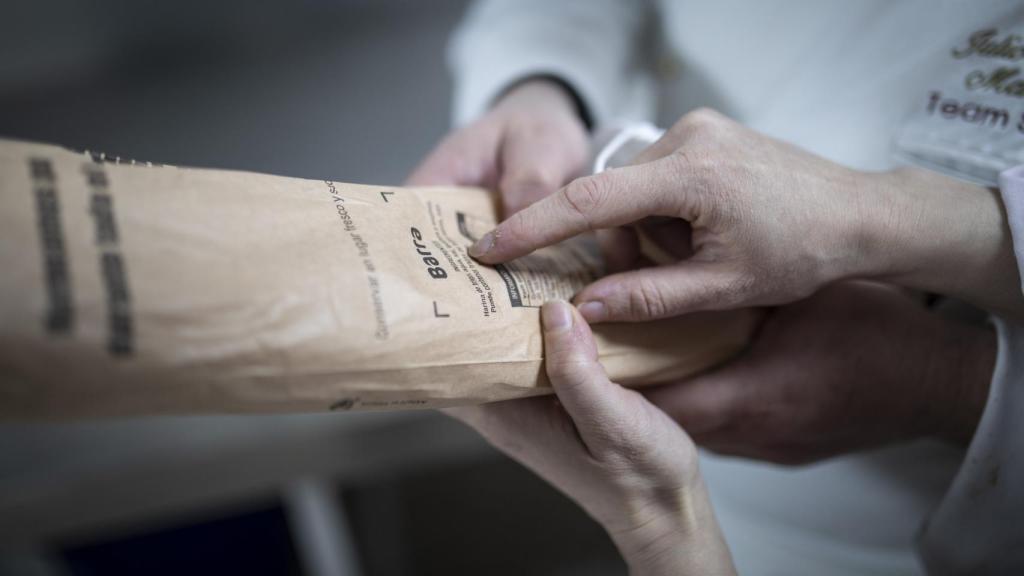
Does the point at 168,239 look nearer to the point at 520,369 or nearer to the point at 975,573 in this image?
the point at 520,369

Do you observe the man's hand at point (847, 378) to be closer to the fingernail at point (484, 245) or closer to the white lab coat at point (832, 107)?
the white lab coat at point (832, 107)

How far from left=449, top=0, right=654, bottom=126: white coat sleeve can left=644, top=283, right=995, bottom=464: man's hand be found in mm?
298

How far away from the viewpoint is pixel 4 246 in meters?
0.22

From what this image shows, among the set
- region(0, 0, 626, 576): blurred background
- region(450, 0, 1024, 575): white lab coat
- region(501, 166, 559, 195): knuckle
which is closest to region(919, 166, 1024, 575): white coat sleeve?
region(450, 0, 1024, 575): white lab coat

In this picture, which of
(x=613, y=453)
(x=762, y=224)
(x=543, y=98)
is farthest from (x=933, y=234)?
(x=543, y=98)

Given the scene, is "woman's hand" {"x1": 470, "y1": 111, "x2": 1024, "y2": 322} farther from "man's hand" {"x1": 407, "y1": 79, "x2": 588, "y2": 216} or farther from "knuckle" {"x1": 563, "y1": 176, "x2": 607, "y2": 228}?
"man's hand" {"x1": 407, "y1": 79, "x2": 588, "y2": 216}

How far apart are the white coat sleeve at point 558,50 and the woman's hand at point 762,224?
0.29 meters

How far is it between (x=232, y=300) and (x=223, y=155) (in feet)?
2.24

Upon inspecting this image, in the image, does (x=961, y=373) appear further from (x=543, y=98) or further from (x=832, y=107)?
(x=543, y=98)

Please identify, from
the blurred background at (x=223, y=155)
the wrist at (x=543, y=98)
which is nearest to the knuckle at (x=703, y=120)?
the wrist at (x=543, y=98)

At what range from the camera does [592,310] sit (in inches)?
14.4

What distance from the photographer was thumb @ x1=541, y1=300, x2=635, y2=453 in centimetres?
34

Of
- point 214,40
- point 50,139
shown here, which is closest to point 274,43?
point 214,40

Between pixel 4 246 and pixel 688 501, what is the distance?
1.23 ft
